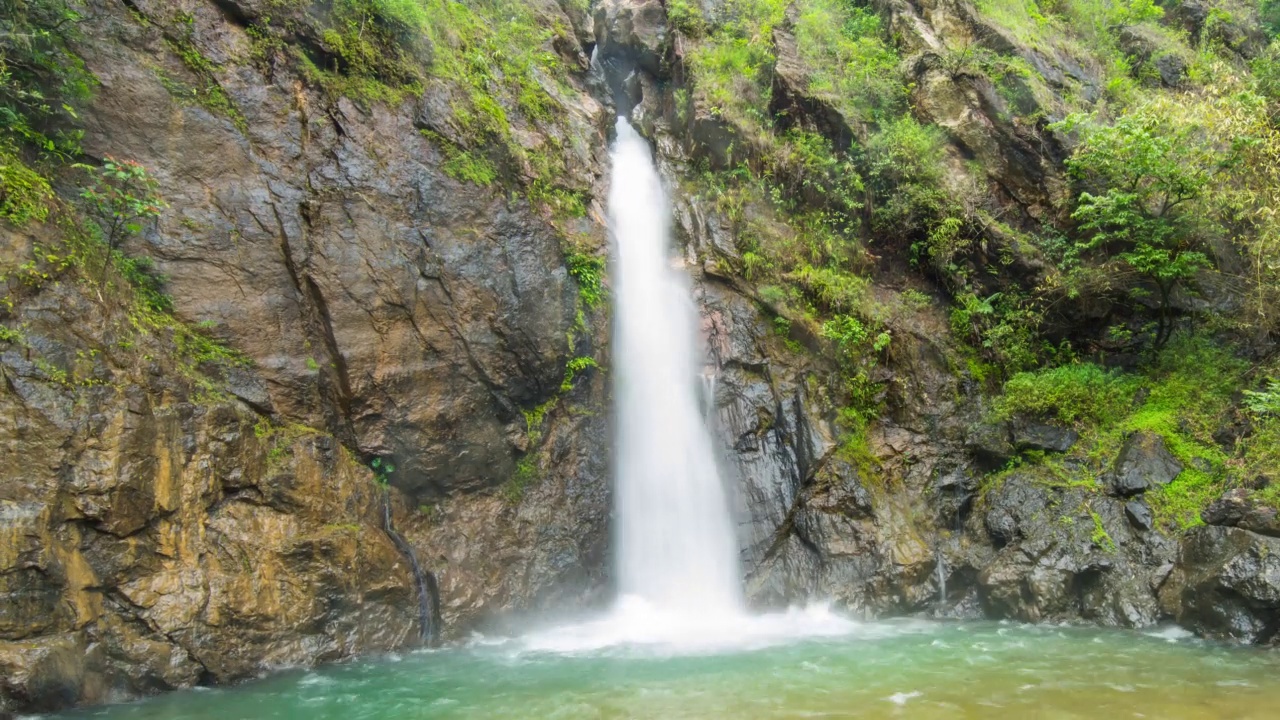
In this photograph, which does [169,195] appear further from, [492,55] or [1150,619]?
[1150,619]

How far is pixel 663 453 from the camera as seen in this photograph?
11.4 metres

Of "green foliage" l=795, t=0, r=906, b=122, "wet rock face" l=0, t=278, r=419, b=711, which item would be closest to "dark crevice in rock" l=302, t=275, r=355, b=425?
"wet rock face" l=0, t=278, r=419, b=711

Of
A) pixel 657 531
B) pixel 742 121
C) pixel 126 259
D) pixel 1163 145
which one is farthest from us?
pixel 742 121

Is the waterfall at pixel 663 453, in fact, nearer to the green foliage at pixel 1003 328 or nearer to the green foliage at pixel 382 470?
the green foliage at pixel 382 470

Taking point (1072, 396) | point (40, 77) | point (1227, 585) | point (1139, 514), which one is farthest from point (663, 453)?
point (40, 77)

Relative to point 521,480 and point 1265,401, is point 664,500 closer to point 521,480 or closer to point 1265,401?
point 521,480

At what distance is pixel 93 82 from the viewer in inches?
326

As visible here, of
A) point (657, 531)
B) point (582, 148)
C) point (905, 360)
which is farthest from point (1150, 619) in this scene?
point (582, 148)

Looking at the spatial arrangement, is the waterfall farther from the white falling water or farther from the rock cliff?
the rock cliff

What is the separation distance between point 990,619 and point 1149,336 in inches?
241

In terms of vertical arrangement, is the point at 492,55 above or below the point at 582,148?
above

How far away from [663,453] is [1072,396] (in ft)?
22.6

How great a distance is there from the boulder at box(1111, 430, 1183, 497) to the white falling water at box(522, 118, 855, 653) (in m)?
4.65

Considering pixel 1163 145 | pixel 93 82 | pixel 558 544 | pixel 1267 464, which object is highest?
pixel 93 82
